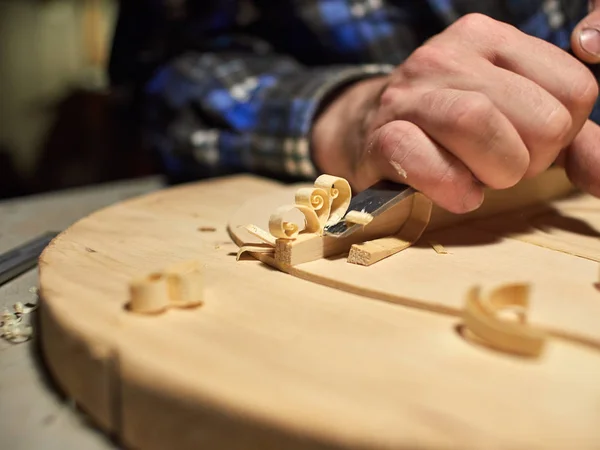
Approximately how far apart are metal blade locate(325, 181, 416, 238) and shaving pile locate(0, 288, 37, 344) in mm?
359

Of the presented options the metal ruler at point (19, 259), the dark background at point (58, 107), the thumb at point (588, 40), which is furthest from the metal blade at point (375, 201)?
the dark background at point (58, 107)

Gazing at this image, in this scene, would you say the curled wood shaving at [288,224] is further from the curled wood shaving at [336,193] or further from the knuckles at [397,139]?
the knuckles at [397,139]

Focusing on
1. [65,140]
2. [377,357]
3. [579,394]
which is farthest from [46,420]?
[65,140]

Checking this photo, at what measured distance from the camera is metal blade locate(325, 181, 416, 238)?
71 centimetres

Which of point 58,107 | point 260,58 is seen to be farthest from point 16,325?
point 58,107

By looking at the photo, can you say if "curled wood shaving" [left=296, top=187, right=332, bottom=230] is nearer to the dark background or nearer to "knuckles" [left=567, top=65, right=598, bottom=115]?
"knuckles" [left=567, top=65, right=598, bottom=115]

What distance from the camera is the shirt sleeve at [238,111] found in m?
1.27

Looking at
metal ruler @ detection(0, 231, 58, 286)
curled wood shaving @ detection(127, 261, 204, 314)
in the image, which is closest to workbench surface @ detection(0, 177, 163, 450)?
metal ruler @ detection(0, 231, 58, 286)

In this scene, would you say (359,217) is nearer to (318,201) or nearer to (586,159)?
(318,201)

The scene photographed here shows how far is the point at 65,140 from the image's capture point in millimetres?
2848

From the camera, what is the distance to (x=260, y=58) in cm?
156

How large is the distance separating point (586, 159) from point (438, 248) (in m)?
0.26

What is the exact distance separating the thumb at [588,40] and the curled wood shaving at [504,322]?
1.43ft

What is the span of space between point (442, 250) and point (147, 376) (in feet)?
1.35
